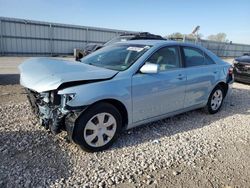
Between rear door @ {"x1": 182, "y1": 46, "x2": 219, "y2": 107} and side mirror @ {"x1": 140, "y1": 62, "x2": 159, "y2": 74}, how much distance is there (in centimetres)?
109

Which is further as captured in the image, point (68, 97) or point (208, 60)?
point (208, 60)

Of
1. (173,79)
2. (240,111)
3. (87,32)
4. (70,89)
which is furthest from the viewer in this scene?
(87,32)

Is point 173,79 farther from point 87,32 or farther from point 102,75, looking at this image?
point 87,32

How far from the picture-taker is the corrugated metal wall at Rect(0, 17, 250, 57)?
679 inches

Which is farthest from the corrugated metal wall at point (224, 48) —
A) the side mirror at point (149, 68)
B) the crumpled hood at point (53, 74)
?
the crumpled hood at point (53, 74)

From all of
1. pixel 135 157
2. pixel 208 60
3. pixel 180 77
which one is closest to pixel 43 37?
pixel 208 60

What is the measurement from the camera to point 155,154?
336 centimetres

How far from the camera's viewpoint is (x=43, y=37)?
18828 millimetres

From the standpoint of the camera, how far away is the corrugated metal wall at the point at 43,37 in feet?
56.5

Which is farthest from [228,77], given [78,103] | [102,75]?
[78,103]

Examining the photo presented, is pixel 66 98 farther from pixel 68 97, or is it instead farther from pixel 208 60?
pixel 208 60

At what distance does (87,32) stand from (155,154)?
1938 centimetres

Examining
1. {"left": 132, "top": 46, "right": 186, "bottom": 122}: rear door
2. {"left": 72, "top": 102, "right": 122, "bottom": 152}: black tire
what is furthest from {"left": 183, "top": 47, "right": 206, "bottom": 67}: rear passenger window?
{"left": 72, "top": 102, "right": 122, "bottom": 152}: black tire

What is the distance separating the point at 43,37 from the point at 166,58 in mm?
16885
